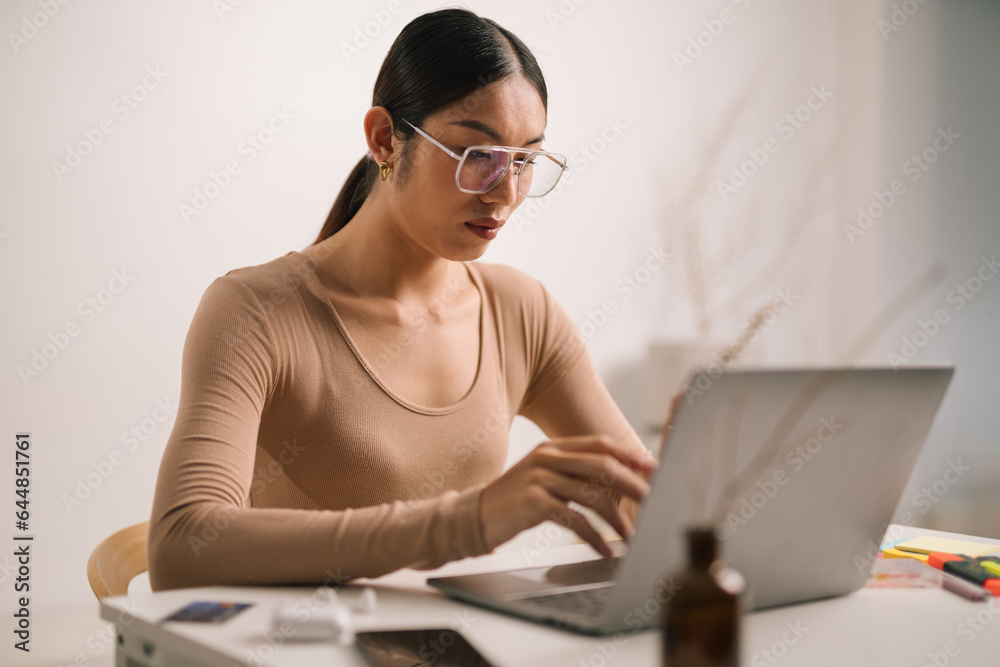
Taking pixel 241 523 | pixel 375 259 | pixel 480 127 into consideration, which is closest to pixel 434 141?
pixel 480 127

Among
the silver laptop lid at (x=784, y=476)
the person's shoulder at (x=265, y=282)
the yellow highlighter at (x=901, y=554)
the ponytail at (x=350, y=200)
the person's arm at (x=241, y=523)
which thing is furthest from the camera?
the ponytail at (x=350, y=200)

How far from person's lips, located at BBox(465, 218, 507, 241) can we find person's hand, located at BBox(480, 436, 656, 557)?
0.58 meters

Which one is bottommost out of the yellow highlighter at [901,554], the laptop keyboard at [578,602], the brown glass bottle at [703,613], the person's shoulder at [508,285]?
the yellow highlighter at [901,554]

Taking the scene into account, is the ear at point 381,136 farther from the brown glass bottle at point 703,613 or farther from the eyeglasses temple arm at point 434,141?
the brown glass bottle at point 703,613

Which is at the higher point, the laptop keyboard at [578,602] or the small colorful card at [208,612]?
the small colorful card at [208,612]

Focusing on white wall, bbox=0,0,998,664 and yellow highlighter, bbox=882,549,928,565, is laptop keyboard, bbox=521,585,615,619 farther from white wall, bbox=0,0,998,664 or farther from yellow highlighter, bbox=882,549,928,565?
white wall, bbox=0,0,998,664

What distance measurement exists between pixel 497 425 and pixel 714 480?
0.81 metres

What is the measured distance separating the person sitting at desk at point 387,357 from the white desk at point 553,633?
66mm

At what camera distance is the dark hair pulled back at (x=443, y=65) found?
4.43 feet

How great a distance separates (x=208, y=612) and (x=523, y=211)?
2.39 m

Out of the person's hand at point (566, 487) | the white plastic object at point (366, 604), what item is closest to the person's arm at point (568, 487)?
the person's hand at point (566, 487)

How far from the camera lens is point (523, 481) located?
86cm

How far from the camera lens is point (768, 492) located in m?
0.76

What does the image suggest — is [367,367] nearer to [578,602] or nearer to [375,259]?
[375,259]
